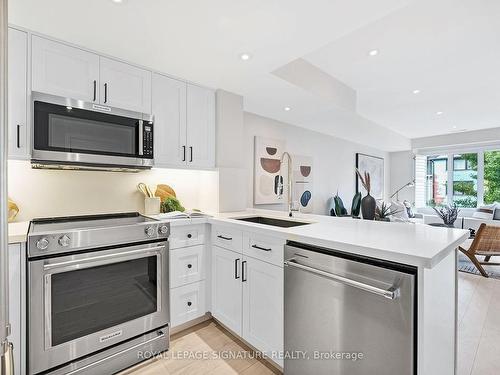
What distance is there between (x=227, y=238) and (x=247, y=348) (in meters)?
0.84

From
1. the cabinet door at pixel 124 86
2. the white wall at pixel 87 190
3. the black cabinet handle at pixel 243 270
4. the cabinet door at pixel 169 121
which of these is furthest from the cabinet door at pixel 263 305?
the cabinet door at pixel 124 86

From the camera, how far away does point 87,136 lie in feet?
6.23

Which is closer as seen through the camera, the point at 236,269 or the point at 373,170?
the point at 236,269

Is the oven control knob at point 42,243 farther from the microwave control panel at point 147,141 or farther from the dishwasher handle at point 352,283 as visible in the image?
the dishwasher handle at point 352,283

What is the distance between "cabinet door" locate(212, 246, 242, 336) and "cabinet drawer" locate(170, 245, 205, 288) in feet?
0.37

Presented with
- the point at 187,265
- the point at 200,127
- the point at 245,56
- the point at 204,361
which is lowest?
the point at 204,361

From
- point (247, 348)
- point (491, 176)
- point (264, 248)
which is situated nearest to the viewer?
point (264, 248)

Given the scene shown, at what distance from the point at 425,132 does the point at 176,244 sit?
21.3 ft

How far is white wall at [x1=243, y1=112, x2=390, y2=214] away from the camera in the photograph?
11.7 feet

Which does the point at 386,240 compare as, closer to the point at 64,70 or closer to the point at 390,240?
the point at 390,240

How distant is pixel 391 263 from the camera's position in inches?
46.3

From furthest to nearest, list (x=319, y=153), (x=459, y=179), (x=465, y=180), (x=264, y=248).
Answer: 1. (x=459, y=179)
2. (x=465, y=180)
3. (x=319, y=153)
4. (x=264, y=248)

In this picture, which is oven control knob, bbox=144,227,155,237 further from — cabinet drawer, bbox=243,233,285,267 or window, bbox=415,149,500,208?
window, bbox=415,149,500,208

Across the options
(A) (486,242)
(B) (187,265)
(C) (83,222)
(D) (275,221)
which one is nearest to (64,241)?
(C) (83,222)
